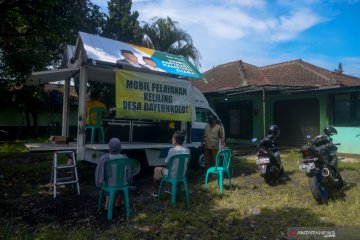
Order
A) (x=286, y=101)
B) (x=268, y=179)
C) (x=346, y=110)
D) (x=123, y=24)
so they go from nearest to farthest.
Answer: (x=268, y=179) → (x=346, y=110) → (x=286, y=101) → (x=123, y=24)

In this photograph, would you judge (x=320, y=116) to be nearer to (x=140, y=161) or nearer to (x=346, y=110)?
(x=346, y=110)

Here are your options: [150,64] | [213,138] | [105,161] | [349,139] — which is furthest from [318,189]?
[349,139]

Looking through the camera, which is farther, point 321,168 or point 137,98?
point 137,98

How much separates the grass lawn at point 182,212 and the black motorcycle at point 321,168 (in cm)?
23

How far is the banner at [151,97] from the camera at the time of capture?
768cm

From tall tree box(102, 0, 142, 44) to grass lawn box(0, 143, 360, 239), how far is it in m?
11.2

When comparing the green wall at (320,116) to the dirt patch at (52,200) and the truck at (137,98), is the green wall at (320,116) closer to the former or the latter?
the truck at (137,98)

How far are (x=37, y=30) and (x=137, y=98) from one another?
5.67 metres

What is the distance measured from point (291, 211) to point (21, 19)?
34.5 ft

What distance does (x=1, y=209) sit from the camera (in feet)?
19.2

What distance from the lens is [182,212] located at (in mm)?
5773

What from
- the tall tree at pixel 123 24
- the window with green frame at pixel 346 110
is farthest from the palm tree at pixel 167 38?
the window with green frame at pixel 346 110

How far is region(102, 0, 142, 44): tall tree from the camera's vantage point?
17938mm

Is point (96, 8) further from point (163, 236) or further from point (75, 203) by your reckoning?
point (163, 236)
